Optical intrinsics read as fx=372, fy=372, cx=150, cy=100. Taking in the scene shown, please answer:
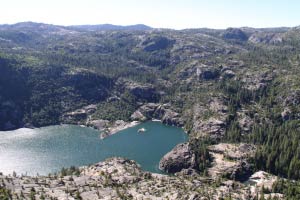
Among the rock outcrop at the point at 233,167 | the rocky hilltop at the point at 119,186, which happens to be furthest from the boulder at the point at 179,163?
the rocky hilltop at the point at 119,186

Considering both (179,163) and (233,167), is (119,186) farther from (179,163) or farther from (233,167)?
(233,167)

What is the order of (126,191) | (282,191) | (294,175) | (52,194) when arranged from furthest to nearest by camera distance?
(294,175) < (282,191) < (126,191) < (52,194)

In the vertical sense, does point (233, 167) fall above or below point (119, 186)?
below

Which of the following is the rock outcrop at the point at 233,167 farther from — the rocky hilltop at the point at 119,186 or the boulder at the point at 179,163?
the rocky hilltop at the point at 119,186

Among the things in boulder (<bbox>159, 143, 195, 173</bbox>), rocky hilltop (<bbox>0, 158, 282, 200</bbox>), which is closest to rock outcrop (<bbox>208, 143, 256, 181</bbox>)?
boulder (<bbox>159, 143, 195, 173</bbox>)

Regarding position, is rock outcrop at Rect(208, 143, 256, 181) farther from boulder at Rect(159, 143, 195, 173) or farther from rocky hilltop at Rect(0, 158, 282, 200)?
rocky hilltop at Rect(0, 158, 282, 200)

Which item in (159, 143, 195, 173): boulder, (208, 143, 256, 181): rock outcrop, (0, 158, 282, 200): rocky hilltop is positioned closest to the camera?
(0, 158, 282, 200): rocky hilltop

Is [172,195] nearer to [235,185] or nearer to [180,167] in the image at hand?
[235,185]

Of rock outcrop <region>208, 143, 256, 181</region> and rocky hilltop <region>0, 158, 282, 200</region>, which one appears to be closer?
rocky hilltop <region>0, 158, 282, 200</region>

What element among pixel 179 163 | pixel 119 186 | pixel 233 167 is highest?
pixel 119 186

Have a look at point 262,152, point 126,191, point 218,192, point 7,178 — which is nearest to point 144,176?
point 126,191

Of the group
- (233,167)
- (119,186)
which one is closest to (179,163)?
(233,167)
